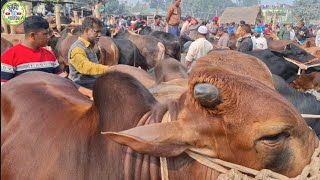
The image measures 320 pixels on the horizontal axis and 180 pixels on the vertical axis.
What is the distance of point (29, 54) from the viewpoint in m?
4.36

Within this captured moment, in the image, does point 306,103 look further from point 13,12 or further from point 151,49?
point 151,49

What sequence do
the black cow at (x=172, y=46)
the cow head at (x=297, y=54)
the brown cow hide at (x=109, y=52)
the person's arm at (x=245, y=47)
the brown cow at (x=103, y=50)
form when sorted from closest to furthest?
A: the cow head at (x=297, y=54) → the brown cow at (x=103, y=50) → the brown cow hide at (x=109, y=52) → the person's arm at (x=245, y=47) → the black cow at (x=172, y=46)

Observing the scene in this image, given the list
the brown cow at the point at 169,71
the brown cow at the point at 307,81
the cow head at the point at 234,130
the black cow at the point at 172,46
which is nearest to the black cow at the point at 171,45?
the black cow at the point at 172,46

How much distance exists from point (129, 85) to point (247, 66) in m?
0.65

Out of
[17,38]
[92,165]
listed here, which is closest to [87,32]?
[92,165]

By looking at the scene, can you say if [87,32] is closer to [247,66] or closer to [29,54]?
[29,54]

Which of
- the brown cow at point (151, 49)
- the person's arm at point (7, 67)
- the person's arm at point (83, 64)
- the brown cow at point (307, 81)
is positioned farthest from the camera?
the brown cow at point (151, 49)

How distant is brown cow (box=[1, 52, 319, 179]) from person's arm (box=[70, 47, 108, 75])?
2.54 m

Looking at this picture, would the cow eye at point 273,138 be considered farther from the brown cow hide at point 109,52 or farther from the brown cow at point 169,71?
the brown cow hide at point 109,52

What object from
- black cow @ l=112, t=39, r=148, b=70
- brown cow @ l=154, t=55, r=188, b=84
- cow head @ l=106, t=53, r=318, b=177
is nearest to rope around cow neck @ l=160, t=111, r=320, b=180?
cow head @ l=106, t=53, r=318, b=177

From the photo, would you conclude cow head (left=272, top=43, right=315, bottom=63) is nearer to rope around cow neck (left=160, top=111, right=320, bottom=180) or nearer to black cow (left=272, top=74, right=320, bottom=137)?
black cow (left=272, top=74, right=320, bottom=137)

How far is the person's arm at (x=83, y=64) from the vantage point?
509cm

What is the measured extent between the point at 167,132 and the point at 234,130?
1.00ft

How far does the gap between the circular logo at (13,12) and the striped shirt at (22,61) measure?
5.09 metres
